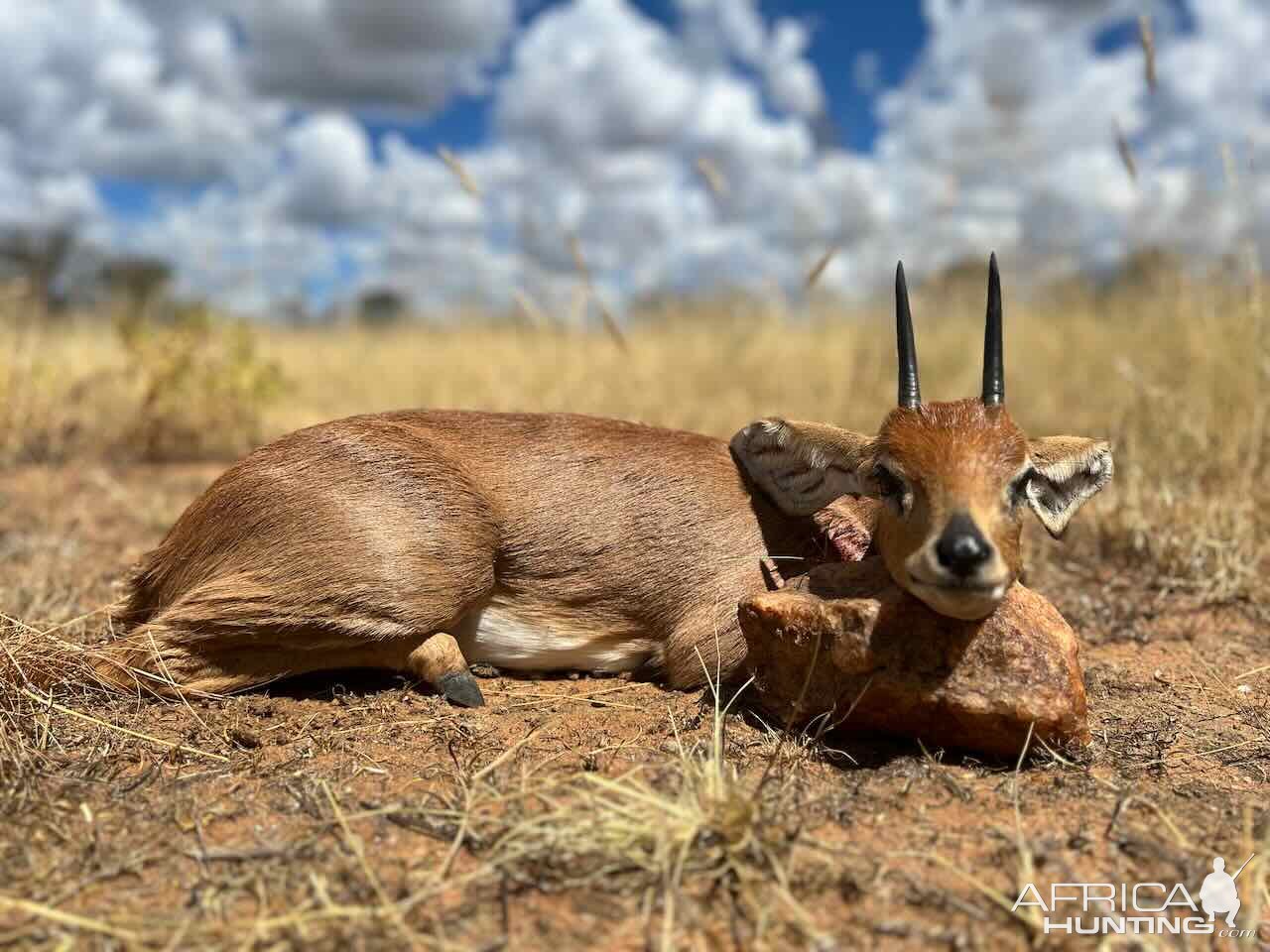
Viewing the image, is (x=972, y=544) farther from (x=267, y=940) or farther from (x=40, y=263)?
(x=40, y=263)

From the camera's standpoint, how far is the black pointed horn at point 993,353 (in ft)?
9.84

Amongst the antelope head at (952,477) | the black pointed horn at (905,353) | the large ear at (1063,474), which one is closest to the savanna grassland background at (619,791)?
the antelope head at (952,477)

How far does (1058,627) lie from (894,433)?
750mm

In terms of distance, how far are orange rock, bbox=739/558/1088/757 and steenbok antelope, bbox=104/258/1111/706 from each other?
167 mm

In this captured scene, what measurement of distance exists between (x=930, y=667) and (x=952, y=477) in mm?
545

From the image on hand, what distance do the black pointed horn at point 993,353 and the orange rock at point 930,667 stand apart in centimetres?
61

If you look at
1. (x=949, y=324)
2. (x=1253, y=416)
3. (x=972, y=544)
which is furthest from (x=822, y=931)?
(x=949, y=324)

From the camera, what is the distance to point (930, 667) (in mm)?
2711

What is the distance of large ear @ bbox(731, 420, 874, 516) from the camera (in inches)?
125

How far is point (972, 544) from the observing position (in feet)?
7.91

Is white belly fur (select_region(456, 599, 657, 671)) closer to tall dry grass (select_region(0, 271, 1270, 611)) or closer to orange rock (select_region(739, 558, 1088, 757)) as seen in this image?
orange rock (select_region(739, 558, 1088, 757))

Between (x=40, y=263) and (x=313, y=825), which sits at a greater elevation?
(x=40, y=263)

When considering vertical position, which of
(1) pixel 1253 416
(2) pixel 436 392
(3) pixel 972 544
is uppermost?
(3) pixel 972 544

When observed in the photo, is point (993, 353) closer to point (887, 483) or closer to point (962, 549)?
point (887, 483)
